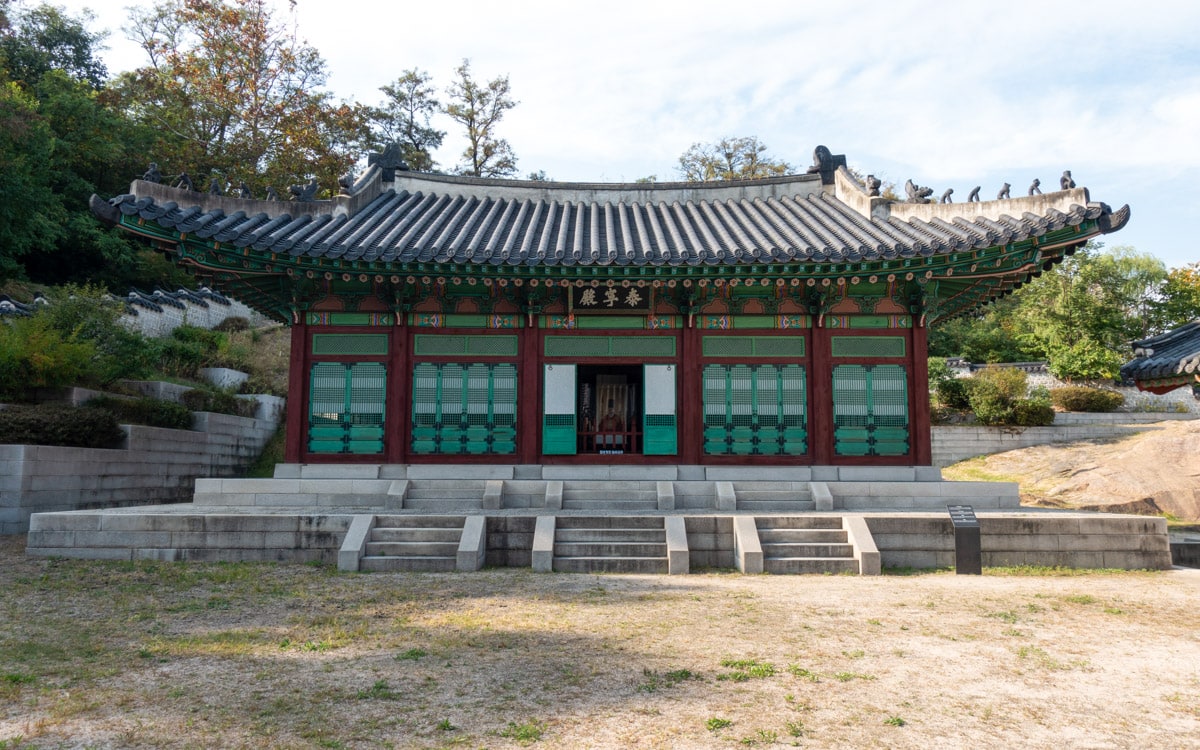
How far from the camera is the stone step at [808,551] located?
1038 centimetres

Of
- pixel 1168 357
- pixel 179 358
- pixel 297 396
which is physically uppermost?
pixel 179 358

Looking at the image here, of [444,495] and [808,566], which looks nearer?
[808,566]

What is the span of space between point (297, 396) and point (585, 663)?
9817mm

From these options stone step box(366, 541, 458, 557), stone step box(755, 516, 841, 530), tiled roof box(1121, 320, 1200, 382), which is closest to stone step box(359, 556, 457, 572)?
stone step box(366, 541, 458, 557)

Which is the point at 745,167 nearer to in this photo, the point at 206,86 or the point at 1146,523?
the point at 206,86

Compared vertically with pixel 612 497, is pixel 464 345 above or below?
above

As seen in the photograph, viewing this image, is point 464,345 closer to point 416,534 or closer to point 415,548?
Result: point 416,534

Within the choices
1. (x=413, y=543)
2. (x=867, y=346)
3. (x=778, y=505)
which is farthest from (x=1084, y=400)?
(x=413, y=543)

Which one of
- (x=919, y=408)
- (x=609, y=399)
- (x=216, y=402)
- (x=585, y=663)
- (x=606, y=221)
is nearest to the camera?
(x=585, y=663)

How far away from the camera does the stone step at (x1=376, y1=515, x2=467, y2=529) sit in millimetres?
10750

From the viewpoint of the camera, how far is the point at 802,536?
10.8 meters

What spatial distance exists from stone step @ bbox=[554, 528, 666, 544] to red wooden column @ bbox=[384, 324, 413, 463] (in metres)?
4.37

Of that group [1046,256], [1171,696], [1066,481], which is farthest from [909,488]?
[1066,481]

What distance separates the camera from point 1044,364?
3412 cm
